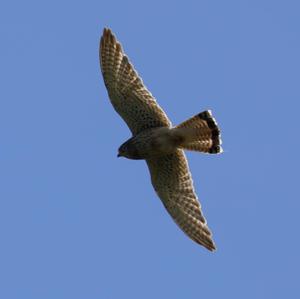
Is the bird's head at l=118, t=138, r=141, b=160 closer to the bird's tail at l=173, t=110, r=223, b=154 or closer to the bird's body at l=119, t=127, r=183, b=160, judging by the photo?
the bird's body at l=119, t=127, r=183, b=160

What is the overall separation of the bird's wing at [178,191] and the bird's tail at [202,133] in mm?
666

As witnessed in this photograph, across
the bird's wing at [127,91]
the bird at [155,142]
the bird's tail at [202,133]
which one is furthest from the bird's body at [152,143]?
the bird's wing at [127,91]

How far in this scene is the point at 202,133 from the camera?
1392 centimetres

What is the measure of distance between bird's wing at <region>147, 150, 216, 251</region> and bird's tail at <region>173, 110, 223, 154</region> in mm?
666

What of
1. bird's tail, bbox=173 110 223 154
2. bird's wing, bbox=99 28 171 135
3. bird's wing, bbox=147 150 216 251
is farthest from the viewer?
bird's wing, bbox=147 150 216 251

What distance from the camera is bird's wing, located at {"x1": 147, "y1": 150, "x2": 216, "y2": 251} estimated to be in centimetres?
1463

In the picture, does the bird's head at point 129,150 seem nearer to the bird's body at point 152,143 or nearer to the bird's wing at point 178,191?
the bird's body at point 152,143

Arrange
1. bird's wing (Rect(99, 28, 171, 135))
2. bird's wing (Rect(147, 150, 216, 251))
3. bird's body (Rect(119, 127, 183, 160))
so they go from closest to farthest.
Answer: bird's body (Rect(119, 127, 183, 160))
bird's wing (Rect(99, 28, 171, 135))
bird's wing (Rect(147, 150, 216, 251))

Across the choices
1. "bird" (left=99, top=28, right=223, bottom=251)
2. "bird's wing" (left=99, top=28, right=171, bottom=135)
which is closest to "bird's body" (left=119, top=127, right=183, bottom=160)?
"bird" (left=99, top=28, right=223, bottom=251)

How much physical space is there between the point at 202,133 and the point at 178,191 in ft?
5.02

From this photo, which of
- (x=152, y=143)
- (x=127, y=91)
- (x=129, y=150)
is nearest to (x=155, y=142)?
(x=152, y=143)

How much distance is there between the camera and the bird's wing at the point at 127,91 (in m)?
14.5

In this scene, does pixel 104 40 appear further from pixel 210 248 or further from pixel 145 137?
pixel 210 248

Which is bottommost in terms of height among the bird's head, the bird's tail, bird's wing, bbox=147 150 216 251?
bird's wing, bbox=147 150 216 251
